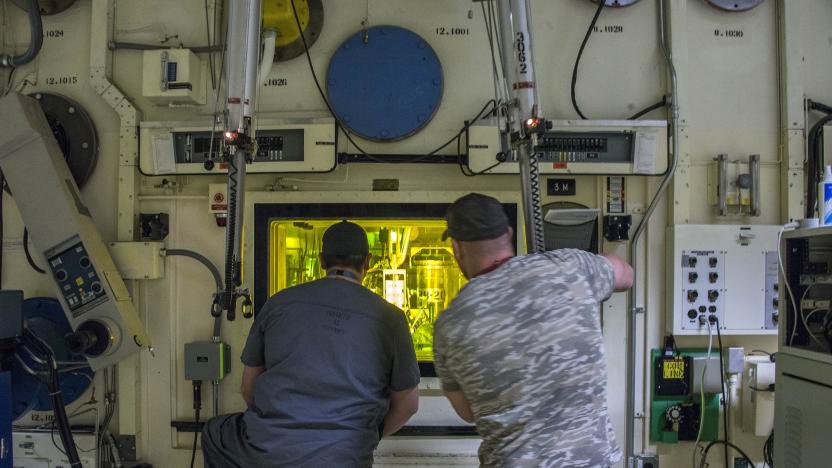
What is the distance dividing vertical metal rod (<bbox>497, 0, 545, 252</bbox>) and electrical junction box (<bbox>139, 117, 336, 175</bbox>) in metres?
1.07

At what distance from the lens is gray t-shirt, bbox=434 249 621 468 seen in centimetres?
141

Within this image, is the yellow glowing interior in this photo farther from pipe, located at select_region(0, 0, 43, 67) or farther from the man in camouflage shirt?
pipe, located at select_region(0, 0, 43, 67)

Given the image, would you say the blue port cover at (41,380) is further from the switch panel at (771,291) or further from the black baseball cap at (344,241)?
the switch panel at (771,291)

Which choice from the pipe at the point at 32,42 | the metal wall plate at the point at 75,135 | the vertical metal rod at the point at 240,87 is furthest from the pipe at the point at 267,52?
the pipe at the point at 32,42

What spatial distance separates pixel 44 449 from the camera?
2.72m

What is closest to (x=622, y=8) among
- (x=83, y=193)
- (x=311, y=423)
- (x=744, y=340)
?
(x=744, y=340)

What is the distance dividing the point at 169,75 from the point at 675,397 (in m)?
3.10

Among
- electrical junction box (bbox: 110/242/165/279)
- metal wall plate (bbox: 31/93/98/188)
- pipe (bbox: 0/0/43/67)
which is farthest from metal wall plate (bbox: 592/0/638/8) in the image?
pipe (bbox: 0/0/43/67)

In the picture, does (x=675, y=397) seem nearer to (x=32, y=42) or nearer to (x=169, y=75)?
(x=169, y=75)

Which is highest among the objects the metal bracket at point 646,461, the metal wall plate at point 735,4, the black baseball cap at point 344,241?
the metal wall plate at point 735,4

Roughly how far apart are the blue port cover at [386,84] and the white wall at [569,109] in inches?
3.3

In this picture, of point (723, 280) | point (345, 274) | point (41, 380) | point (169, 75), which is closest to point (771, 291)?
point (723, 280)

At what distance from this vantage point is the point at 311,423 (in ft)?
5.44

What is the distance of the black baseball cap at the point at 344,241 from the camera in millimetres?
1817
